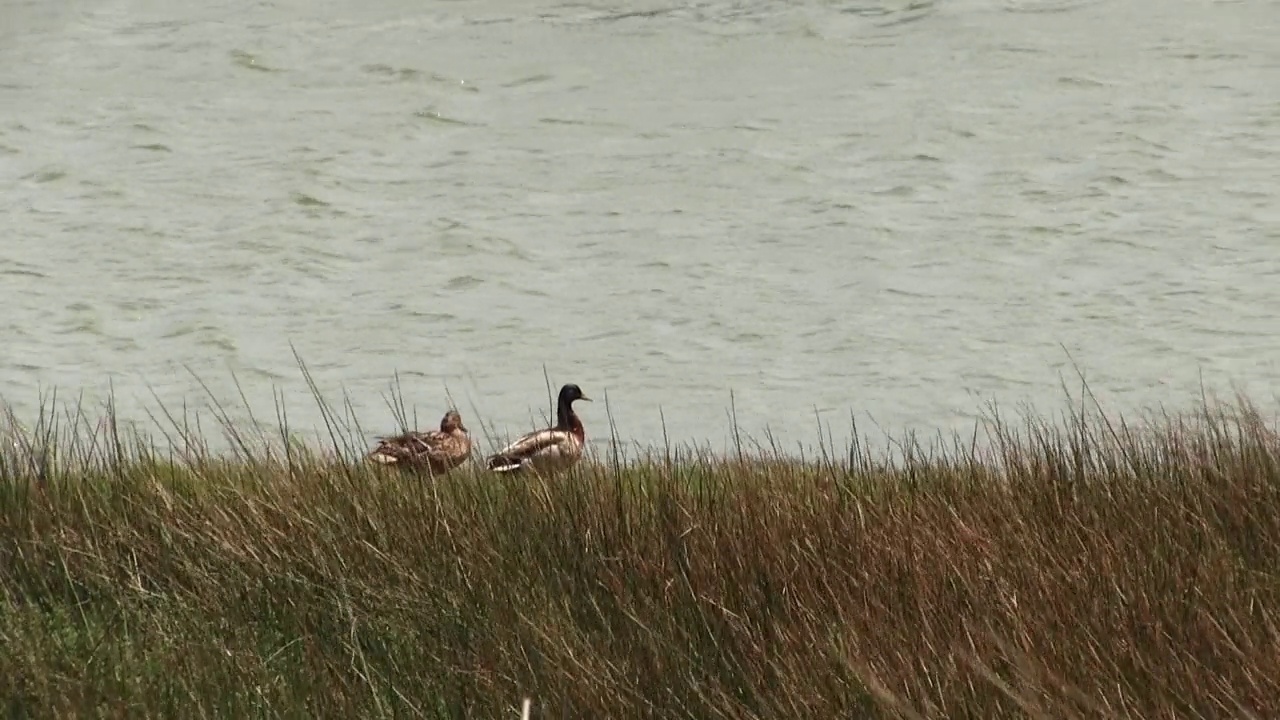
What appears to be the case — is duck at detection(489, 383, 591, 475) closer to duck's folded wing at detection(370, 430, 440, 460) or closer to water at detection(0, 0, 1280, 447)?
duck's folded wing at detection(370, 430, 440, 460)

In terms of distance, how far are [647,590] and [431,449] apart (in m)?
2.92

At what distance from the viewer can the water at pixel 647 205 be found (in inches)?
683

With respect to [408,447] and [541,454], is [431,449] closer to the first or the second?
[408,447]

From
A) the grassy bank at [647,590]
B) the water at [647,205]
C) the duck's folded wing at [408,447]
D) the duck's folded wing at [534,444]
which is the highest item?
the grassy bank at [647,590]

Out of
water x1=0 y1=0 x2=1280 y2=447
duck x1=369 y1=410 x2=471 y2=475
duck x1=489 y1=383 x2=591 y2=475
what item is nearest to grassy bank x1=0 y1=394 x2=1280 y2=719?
duck x1=489 y1=383 x2=591 y2=475

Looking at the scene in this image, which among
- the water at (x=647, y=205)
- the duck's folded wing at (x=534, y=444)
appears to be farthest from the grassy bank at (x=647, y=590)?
the water at (x=647, y=205)

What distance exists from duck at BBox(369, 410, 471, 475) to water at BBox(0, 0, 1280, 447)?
5.90 meters

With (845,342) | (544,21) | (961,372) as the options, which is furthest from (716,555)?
(544,21)

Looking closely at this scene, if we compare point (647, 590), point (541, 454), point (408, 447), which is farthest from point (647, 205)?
point (647, 590)

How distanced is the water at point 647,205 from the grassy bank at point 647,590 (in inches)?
317

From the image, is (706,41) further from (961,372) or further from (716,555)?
(716,555)

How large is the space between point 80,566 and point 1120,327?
49.0ft

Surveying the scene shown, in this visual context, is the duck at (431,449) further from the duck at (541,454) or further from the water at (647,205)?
the water at (647,205)

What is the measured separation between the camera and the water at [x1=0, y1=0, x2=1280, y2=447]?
1736 cm
